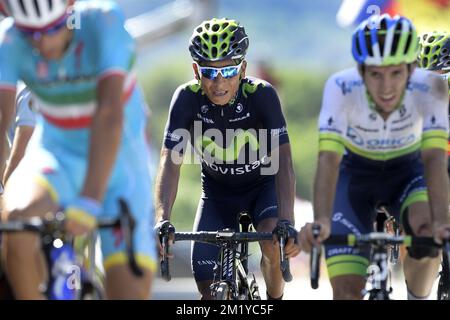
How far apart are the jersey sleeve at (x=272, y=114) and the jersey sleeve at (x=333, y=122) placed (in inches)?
55.5

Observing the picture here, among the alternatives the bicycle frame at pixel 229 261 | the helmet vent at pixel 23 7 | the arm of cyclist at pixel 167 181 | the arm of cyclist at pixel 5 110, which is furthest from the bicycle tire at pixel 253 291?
the helmet vent at pixel 23 7

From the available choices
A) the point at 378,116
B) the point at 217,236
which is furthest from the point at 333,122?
the point at 217,236

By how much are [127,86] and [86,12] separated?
1.53 feet

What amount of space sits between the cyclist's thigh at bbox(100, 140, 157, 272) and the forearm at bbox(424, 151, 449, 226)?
5.88 feet

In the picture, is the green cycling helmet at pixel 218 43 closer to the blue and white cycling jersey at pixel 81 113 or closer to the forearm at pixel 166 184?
the forearm at pixel 166 184

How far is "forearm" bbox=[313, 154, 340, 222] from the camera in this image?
23.6 feet

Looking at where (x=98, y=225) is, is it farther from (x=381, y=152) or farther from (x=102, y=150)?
(x=381, y=152)

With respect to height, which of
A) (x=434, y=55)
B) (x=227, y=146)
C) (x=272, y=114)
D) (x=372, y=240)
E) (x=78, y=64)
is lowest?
(x=372, y=240)

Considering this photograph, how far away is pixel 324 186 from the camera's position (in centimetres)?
725

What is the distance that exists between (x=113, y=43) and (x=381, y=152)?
92.3 inches

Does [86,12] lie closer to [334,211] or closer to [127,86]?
[127,86]

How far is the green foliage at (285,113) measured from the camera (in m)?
27.6

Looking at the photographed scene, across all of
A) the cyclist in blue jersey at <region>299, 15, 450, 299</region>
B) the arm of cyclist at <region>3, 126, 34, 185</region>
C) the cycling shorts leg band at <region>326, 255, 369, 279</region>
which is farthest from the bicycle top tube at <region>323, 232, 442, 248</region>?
the arm of cyclist at <region>3, 126, 34, 185</region>

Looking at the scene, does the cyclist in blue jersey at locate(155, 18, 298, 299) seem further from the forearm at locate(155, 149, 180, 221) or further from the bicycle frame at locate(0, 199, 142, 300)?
the bicycle frame at locate(0, 199, 142, 300)
